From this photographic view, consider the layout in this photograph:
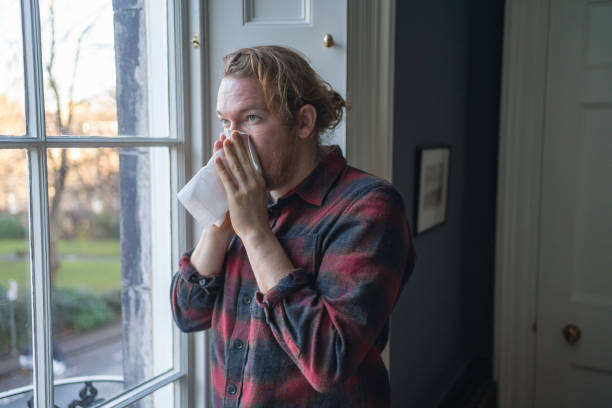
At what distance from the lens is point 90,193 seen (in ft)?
3.91

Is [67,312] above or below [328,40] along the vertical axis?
below

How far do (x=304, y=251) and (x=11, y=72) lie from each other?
1.97 feet

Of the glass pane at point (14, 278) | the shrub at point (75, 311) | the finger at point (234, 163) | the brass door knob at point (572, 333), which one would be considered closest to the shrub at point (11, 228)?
the glass pane at point (14, 278)

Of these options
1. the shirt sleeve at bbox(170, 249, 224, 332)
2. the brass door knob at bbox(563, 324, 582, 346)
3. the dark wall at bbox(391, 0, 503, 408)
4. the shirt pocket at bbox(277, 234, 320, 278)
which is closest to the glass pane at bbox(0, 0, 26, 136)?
the shirt sleeve at bbox(170, 249, 224, 332)

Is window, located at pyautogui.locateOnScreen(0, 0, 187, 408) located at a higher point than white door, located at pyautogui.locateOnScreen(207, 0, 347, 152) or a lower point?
lower

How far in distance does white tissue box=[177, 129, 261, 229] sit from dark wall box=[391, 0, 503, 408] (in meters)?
0.75

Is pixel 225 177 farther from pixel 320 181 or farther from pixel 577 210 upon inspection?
pixel 577 210

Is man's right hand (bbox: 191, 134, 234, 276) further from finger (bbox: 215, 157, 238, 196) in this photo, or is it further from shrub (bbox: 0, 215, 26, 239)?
shrub (bbox: 0, 215, 26, 239)

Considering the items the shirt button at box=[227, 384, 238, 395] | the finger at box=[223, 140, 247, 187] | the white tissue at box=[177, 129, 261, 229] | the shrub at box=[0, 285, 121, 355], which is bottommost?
the shirt button at box=[227, 384, 238, 395]

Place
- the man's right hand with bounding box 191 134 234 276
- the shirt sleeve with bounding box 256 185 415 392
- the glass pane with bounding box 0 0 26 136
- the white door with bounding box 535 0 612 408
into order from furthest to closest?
the white door with bounding box 535 0 612 408 → the man's right hand with bounding box 191 134 234 276 → the glass pane with bounding box 0 0 26 136 → the shirt sleeve with bounding box 256 185 415 392

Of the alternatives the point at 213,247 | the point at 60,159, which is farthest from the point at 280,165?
the point at 60,159

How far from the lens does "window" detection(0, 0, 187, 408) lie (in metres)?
0.96

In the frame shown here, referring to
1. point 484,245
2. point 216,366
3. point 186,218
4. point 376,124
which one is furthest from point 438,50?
point 216,366

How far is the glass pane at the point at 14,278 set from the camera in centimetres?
94
